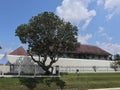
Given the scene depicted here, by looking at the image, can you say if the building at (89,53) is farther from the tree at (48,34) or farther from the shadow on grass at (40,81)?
the shadow on grass at (40,81)

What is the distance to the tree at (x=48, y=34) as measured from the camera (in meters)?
51.6

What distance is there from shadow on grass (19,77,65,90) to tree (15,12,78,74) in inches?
361

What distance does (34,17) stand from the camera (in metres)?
52.8

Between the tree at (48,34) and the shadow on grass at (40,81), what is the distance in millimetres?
9161

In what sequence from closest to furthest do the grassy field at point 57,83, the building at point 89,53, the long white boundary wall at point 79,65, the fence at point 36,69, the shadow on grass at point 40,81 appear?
the grassy field at point 57,83, the shadow on grass at point 40,81, the fence at point 36,69, the long white boundary wall at point 79,65, the building at point 89,53

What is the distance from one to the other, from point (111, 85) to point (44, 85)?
10705mm

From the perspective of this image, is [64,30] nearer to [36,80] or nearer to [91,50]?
[36,80]

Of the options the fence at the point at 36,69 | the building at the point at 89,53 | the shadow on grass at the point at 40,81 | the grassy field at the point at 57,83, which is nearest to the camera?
the grassy field at the point at 57,83

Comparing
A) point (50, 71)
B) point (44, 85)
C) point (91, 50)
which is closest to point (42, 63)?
point (50, 71)

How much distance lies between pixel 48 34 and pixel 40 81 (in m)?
11.4

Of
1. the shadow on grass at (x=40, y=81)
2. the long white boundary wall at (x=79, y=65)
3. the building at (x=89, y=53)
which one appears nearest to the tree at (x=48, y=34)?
the long white boundary wall at (x=79, y=65)

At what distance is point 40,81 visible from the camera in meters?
41.8

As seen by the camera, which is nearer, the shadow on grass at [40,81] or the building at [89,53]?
the shadow on grass at [40,81]

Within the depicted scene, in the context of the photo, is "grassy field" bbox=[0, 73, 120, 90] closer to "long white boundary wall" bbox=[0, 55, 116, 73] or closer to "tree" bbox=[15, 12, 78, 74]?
"tree" bbox=[15, 12, 78, 74]
